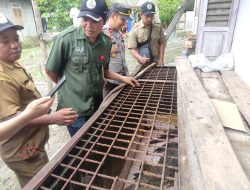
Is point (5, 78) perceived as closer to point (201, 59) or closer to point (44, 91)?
point (201, 59)

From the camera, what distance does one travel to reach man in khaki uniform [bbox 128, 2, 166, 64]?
3.96 meters

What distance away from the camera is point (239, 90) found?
2338 millimetres

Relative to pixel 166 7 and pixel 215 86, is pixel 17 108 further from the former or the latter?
pixel 166 7

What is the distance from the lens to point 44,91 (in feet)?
19.7

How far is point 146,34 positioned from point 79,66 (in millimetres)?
2282

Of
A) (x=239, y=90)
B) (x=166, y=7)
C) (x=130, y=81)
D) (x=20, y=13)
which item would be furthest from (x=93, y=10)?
(x=166, y=7)

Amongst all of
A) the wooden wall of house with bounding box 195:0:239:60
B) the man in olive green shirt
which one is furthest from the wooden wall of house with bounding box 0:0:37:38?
the man in olive green shirt

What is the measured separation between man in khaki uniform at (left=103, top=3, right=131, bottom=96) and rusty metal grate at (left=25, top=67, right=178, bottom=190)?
2.64ft

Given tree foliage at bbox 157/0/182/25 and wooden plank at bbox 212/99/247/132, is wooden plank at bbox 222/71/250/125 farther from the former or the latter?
tree foliage at bbox 157/0/182/25

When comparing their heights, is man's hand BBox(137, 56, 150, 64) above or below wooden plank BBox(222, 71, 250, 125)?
above

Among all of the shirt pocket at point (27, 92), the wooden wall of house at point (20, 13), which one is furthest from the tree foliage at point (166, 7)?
the shirt pocket at point (27, 92)

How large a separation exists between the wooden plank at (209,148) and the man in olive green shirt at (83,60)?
1038 mm

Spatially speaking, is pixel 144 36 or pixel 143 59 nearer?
pixel 143 59

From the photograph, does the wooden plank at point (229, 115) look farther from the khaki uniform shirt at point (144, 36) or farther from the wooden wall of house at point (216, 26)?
the wooden wall of house at point (216, 26)
